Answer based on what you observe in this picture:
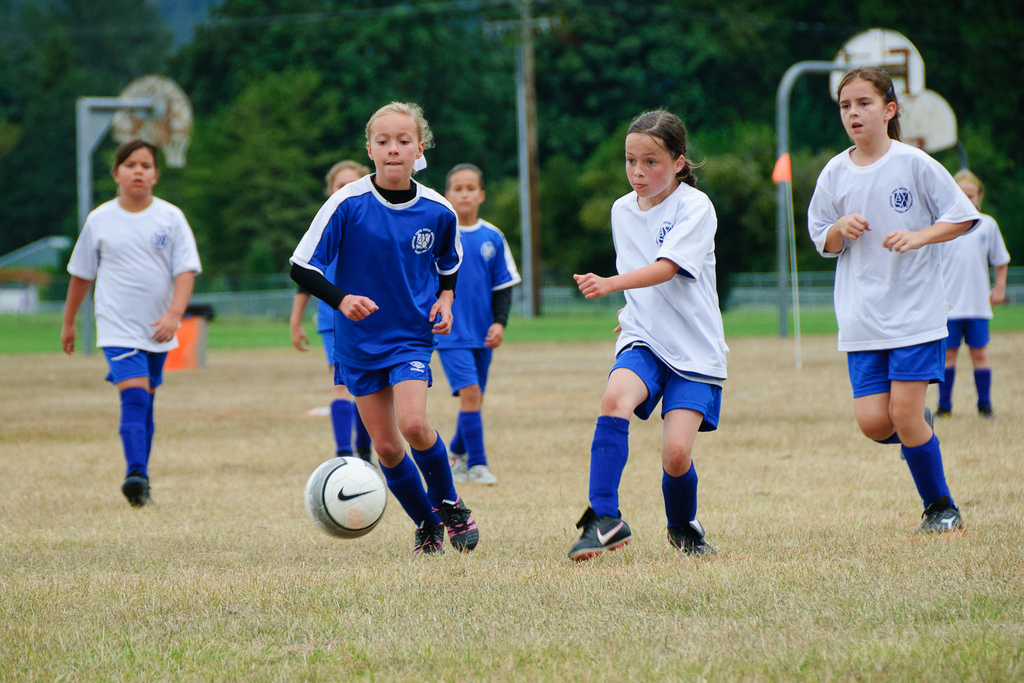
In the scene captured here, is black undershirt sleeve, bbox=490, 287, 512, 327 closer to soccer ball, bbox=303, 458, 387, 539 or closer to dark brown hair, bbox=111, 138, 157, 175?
dark brown hair, bbox=111, 138, 157, 175

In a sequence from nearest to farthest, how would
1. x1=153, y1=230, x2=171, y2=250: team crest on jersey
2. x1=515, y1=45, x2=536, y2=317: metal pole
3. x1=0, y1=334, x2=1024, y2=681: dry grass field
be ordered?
Result: 1. x1=0, y1=334, x2=1024, y2=681: dry grass field
2. x1=153, y1=230, x2=171, y2=250: team crest on jersey
3. x1=515, y1=45, x2=536, y2=317: metal pole

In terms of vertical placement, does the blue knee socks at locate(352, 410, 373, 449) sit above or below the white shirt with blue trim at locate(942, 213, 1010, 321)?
below

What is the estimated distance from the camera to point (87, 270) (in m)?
7.12

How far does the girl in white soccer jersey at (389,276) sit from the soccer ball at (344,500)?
158 mm

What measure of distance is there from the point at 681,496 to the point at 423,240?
1.47 meters

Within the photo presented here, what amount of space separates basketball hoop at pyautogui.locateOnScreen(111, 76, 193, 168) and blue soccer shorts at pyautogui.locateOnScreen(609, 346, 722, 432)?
24.6 m

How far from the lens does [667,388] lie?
486 centimetres

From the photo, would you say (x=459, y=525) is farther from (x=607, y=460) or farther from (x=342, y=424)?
(x=342, y=424)

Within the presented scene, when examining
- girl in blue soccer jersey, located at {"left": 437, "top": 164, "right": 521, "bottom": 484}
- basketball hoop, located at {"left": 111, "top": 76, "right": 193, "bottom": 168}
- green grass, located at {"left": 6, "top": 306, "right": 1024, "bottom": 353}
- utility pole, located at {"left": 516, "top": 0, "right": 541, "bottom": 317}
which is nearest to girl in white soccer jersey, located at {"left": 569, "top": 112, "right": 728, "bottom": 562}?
girl in blue soccer jersey, located at {"left": 437, "top": 164, "right": 521, "bottom": 484}

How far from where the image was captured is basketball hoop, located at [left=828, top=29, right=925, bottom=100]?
23.6 meters

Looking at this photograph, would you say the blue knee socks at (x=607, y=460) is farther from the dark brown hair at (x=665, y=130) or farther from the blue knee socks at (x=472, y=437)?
the blue knee socks at (x=472, y=437)

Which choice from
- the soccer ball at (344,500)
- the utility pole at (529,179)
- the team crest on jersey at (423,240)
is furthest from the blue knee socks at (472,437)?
the utility pole at (529,179)


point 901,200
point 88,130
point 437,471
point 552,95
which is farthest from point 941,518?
point 552,95

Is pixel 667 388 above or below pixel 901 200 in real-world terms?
below
